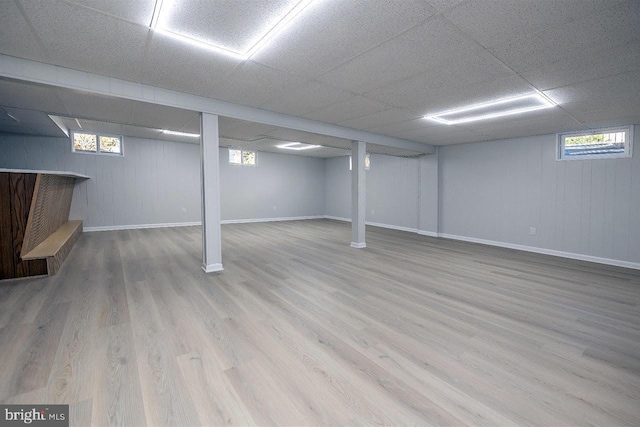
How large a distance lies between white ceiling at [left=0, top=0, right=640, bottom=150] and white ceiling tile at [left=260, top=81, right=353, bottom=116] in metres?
0.02

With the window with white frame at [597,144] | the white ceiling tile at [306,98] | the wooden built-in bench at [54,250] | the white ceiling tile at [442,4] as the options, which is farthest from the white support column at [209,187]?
the window with white frame at [597,144]

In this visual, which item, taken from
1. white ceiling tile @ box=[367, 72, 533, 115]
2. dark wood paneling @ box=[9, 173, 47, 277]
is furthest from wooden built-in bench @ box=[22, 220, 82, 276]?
white ceiling tile @ box=[367, 72, 533, 115]

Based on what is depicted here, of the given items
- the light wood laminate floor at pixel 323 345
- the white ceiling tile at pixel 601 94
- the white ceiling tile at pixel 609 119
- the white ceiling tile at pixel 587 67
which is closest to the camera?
the light wood laminate floor at pixel 323 345

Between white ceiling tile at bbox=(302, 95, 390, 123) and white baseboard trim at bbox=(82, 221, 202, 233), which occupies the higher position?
white ceiling tile at bbox=(302, 95, 390, 123)

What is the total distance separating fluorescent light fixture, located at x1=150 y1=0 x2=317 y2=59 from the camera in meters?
1.95

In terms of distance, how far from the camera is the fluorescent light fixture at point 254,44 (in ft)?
6.40

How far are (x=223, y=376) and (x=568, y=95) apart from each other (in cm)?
467

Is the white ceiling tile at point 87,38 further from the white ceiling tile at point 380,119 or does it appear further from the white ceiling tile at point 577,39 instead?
the white ceiling tile at point 380,119

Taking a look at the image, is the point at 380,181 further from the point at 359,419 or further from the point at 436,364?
the point at 359,419

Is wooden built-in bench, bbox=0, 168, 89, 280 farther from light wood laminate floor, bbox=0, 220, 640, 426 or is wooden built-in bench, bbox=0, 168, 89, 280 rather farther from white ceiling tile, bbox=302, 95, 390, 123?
white ceiling tile, bbox=302, 95, 390, 123

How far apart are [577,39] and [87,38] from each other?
3.96 metres

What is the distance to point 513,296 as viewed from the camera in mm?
3279

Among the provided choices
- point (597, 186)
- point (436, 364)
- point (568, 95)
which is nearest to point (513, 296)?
point (436, 364)

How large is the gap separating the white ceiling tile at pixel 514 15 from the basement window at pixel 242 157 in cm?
829
